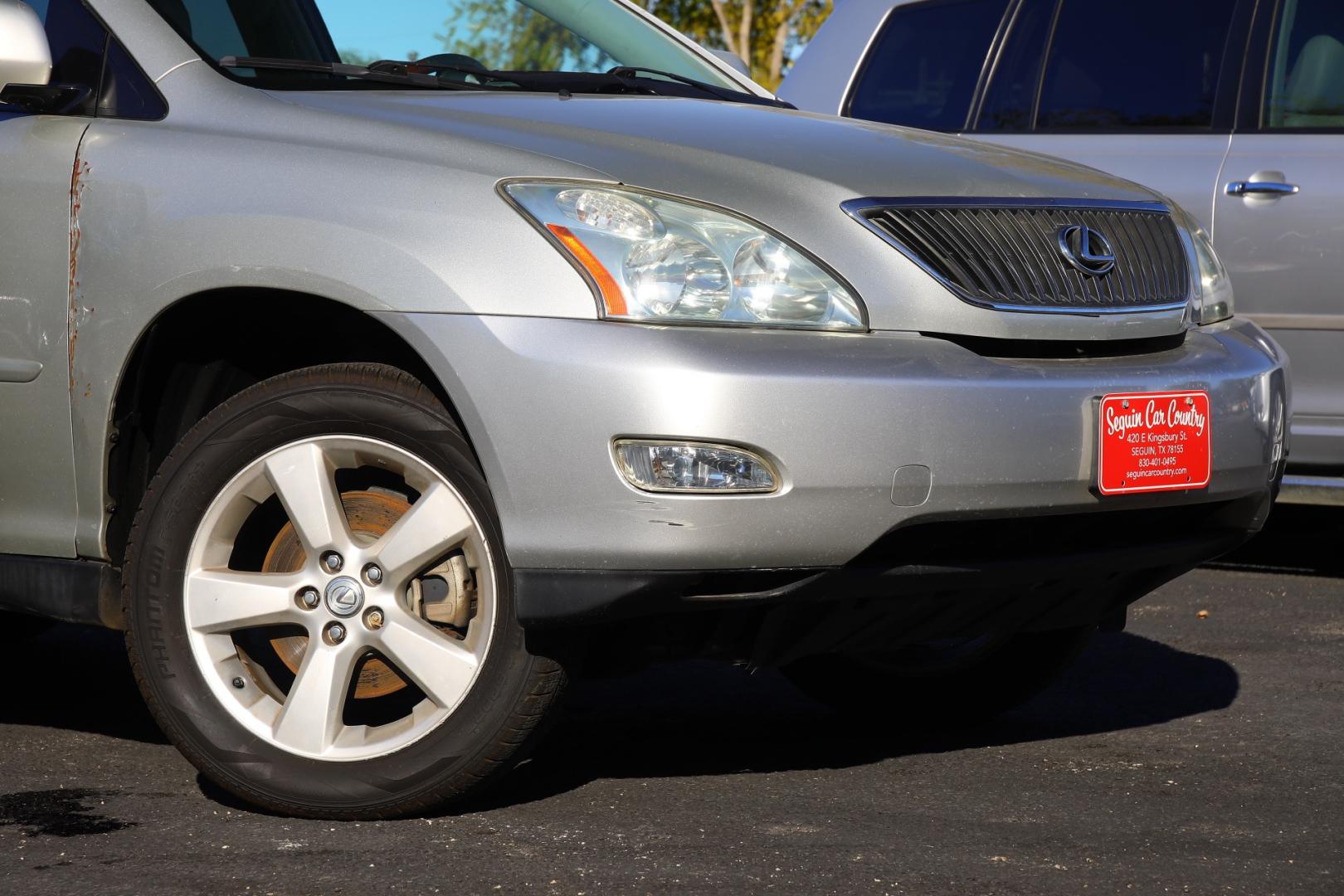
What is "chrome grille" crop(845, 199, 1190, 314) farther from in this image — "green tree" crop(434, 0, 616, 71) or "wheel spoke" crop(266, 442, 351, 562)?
"green tree" crop(434, 0, 616, 71)

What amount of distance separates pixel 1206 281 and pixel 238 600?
2005mm

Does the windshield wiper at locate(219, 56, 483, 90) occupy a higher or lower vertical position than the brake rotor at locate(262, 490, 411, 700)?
higher

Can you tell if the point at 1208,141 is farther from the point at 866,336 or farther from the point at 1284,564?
the point at 866,336

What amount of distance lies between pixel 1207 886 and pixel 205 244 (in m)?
1.97

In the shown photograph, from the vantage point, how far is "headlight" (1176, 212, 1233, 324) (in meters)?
3.96

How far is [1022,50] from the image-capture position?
6441 millimetres

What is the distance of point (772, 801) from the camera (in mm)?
3705

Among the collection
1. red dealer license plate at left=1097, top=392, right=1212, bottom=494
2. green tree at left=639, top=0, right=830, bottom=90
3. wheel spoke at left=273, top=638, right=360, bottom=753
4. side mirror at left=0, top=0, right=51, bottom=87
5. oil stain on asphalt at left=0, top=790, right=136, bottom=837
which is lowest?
green tree at left=639, top=0, right=830, bottom=90

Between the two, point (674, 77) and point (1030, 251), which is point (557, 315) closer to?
point (1030, 251)

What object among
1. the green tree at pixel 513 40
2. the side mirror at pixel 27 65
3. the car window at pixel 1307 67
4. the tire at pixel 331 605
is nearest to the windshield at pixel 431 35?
the green tree at pixel 513 40

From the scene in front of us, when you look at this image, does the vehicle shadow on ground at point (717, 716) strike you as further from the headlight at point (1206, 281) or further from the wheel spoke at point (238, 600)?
the headlight at point (1206, 281)

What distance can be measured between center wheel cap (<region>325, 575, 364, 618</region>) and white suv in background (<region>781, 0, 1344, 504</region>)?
3.34 meters

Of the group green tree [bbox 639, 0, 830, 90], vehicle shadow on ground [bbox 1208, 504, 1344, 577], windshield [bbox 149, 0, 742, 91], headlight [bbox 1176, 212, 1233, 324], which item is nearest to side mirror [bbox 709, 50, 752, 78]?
windshield [bbox 149, 0, 742, 91]

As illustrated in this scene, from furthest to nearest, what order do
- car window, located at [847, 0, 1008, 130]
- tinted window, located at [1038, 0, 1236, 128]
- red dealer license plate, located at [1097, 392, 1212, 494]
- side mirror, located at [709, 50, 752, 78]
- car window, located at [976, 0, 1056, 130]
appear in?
car window, located at [847, 0, 1008, 130] → car window, located at [976, 0, 1056, 130] → tinted window, located at [1038, 0, 1236, 128] → side mirror, located at [709, 50, 752, 78] → red dealer license plate, located at [1097, 392, 1212, 494]
